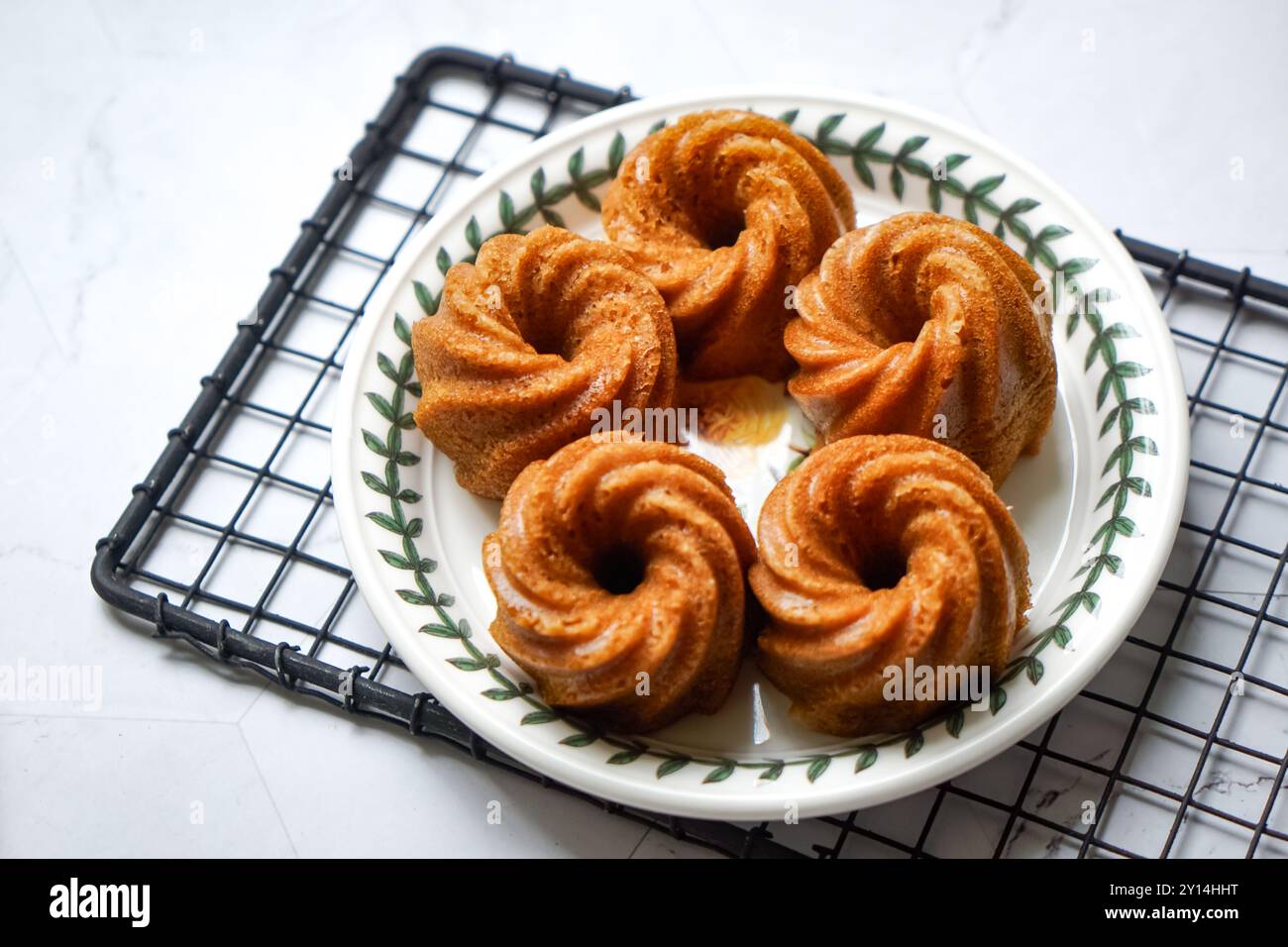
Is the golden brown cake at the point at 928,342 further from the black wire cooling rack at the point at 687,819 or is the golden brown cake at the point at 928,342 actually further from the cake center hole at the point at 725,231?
the black wire cooling rack at the point at 687,819

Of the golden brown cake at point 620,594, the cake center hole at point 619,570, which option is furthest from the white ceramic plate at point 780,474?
the cake center hole at point 619,570

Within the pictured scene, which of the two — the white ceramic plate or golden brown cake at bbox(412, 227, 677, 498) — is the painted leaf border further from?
golden brown cake at bbox(412, 227, 677, 498)

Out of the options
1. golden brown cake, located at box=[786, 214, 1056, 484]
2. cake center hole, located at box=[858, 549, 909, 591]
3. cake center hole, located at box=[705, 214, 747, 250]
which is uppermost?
cake center hole, located at box=[705, 214, 747, 250]

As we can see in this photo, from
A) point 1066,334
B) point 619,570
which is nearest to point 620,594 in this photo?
point 619,570

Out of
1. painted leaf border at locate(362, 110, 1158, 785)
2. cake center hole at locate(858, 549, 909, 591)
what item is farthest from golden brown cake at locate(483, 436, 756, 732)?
cake center hole at locate(858, 549, 909, 591)

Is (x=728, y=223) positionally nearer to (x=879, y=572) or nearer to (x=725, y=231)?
(x=725, y=231)

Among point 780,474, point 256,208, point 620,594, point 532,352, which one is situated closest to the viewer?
point 620,594
